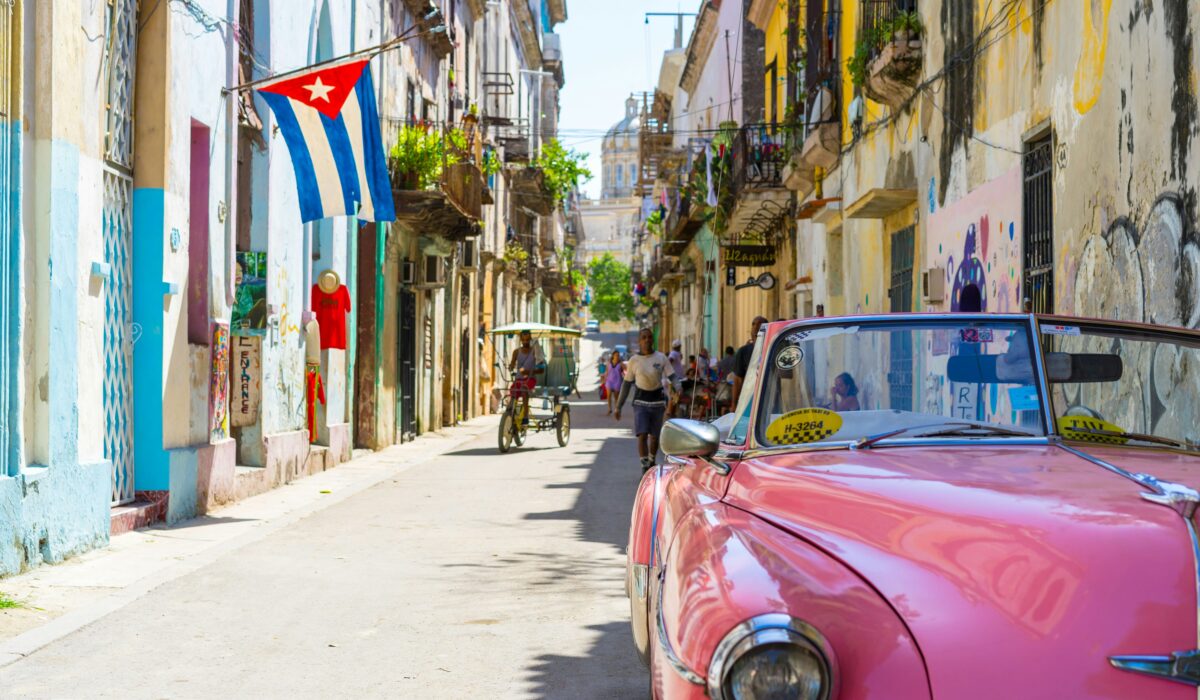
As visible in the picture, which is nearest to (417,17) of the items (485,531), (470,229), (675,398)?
(470,229)

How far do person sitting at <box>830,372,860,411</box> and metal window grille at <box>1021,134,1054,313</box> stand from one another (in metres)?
6.30

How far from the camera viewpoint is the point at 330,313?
57.1ft

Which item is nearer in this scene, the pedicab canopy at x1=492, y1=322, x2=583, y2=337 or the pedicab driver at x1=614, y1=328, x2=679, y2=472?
the pedicab driver at x1=614, y1=328, x2=679, y2=472

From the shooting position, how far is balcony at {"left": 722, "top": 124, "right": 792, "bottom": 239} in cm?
2445


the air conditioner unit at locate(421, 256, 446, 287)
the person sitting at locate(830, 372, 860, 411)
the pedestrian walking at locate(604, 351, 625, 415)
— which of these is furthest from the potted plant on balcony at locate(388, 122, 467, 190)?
the person sitting at locate(830, 372, 860, 411)

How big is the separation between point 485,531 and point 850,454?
6.94m

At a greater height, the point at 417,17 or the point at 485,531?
the point at 417,17

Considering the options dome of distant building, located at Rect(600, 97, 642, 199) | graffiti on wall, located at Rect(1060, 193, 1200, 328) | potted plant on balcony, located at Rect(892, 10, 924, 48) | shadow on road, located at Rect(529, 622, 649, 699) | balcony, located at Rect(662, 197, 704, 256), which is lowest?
shadow on road, located at Rect(529, 622, 649, 699)

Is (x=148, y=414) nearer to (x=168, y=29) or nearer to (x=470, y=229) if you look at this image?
(x=168, y=29)

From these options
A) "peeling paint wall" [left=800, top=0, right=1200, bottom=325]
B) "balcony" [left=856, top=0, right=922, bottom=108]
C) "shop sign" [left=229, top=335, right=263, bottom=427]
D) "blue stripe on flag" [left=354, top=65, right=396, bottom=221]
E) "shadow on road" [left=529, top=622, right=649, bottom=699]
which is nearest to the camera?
"shadow on road" [left=529, top=622, right=649, bottom=699]

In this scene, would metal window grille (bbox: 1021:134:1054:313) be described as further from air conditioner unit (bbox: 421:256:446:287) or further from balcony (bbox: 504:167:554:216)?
balcony (bbox: 504:167:554:216)

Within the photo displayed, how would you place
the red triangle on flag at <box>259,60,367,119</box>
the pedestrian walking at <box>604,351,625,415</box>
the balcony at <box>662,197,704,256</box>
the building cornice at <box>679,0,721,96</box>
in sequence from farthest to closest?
the building cornice at <box>679,0,721,96</box>, the balcony at <box>662,197,704,256</box>, the pedestrian walking at <box>604,351,625,415</box>, the red triangle on flag at <box>259,60,367,119</box>

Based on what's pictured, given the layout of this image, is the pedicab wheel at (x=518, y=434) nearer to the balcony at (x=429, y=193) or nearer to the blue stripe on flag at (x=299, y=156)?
the balcony at (x=429, y=193)

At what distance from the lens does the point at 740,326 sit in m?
35.6
